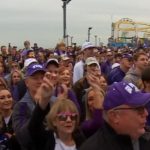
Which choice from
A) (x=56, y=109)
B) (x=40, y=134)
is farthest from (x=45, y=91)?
(x=40, y=134)

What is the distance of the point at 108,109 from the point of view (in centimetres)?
298

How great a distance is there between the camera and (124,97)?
2.92m

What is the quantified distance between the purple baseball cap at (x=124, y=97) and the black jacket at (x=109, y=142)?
177mm

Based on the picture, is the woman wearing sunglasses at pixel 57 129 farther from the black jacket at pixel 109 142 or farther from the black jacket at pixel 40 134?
the black jacket at pixel 109 142

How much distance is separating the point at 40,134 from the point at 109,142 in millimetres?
975

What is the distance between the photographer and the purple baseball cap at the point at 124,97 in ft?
9.54

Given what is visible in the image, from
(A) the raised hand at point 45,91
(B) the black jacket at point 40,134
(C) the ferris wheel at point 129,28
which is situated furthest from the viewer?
(C) the ferris wheel at point 129,28

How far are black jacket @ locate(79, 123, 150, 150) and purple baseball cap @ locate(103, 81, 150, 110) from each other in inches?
7.0

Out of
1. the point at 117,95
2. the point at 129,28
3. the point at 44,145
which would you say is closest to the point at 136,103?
the point at 117,95

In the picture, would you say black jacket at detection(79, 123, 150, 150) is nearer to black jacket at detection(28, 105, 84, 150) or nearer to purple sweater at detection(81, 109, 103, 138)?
black jacket at detection(28, 105, 84, 150)

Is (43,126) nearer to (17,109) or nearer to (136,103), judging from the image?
(17,109)

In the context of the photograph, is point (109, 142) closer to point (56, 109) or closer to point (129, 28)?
point (56, 109)

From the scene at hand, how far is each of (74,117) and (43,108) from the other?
425mm

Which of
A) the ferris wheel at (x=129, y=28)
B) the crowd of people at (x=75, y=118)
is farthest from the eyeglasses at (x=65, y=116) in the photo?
the ferris wheel at (x=129, y=28)
